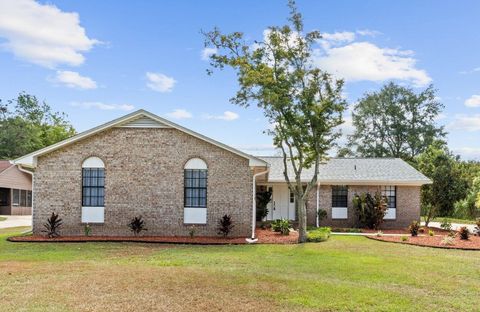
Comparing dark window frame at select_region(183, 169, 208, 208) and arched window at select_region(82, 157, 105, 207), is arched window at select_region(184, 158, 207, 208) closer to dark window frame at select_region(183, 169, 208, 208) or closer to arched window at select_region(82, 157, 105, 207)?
dark window frame at select_region(183, 169, 208, 208)

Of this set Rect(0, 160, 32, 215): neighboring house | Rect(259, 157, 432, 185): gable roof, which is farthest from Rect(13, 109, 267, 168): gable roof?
Rect(0, 160, 32, 215): neighboring house

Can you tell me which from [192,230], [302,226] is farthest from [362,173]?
[192,230]

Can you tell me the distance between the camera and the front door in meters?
27.5

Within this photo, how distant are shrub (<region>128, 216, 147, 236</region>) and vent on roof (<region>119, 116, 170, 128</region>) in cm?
392

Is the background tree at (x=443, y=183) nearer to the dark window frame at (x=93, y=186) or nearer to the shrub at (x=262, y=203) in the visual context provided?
the shrub at (x=262, y=203)

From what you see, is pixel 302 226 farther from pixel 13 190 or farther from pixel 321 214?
pixel 13 190

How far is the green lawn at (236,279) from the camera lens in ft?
27.1

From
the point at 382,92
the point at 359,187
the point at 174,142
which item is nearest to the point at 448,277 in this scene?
the point at 174,142

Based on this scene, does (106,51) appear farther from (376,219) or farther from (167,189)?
(376,219)

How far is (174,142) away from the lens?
65.3 ft

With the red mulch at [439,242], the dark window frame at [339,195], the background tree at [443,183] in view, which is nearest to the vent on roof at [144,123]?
the red mulch at [439,242]

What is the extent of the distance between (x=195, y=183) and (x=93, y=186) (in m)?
4.40

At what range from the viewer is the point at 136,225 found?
1938 centimetres

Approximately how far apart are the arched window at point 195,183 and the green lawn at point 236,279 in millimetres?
3828
